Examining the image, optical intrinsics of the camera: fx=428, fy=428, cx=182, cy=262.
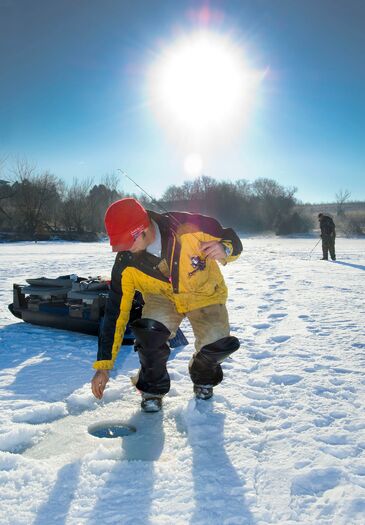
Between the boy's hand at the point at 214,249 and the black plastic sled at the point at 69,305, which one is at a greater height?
the boy's hand at the point at 214,249

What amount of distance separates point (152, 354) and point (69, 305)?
6.93ft

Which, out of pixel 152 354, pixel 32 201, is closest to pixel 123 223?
pixel 152 354

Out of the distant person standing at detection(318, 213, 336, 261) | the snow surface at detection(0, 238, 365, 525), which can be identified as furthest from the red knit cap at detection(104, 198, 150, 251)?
the distant person standing at detection(318, 213, 336, 261)

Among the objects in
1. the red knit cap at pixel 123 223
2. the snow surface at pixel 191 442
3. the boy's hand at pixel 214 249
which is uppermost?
the red knit cap at pixel 123 223

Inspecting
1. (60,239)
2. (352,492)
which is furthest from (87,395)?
(60,239)

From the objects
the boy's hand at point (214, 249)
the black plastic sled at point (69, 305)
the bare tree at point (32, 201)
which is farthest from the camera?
the bare tree at point (32, 201)

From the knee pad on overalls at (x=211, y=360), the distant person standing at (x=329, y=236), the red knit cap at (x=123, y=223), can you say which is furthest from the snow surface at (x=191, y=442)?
the distant person standing at (x=329, y=236)

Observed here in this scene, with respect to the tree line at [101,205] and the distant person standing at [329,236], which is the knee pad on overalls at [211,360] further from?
the tree line at [101,205]

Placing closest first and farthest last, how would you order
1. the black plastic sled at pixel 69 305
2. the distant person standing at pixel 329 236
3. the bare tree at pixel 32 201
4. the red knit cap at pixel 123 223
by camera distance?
the red knit cap at pixel 123 223 < the black plastic sled at pixel 69 305 < the distant person standing at pixel 329 236 < the bare tree at pixel 32 201

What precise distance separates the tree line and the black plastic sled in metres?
23.0

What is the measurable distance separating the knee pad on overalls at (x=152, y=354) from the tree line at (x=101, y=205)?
82.9 feet

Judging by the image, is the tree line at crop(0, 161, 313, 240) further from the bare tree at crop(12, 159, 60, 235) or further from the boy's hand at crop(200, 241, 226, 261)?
the boy's hand at crop(200, 241, 226, 261)

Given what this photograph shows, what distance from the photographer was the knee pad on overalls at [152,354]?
2.68 m

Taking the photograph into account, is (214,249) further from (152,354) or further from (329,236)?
(329,236)
